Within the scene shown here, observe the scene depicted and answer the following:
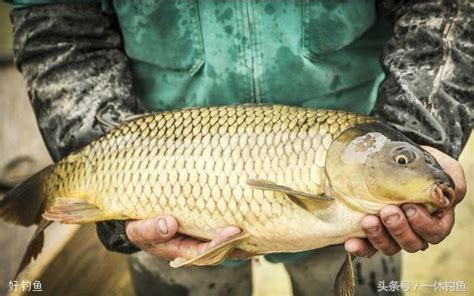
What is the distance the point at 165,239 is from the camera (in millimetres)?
1215

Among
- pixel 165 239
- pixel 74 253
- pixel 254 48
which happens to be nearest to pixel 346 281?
pixel 165 239

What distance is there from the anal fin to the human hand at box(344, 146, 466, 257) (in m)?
0.42

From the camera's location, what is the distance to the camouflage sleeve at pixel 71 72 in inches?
54.3

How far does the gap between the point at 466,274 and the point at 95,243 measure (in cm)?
117

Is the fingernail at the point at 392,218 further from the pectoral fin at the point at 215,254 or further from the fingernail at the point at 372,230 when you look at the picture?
the pectoral fin at the point at 215,254

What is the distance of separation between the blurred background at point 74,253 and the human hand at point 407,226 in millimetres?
1048

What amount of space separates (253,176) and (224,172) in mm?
49

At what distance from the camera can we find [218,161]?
1.17 meters

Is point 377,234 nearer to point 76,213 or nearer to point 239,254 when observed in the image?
point 239,254

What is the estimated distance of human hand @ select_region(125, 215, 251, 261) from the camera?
120 cm

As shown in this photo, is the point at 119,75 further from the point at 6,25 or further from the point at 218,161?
the point at 6,25

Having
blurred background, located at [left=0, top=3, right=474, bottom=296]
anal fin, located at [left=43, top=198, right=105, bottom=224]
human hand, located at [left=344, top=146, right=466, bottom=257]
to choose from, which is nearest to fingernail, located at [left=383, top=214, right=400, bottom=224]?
human hand, located at [left=344, top=146, right=466, bottom=257]

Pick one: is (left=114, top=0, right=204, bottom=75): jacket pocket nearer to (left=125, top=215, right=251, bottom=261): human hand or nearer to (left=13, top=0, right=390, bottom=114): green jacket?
(left=13, top=0, right=390, bottom=114): green jacket

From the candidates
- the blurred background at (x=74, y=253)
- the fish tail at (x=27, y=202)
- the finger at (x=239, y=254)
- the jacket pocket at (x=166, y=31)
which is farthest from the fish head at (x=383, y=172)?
the blurred background at (x=74, y=253)
